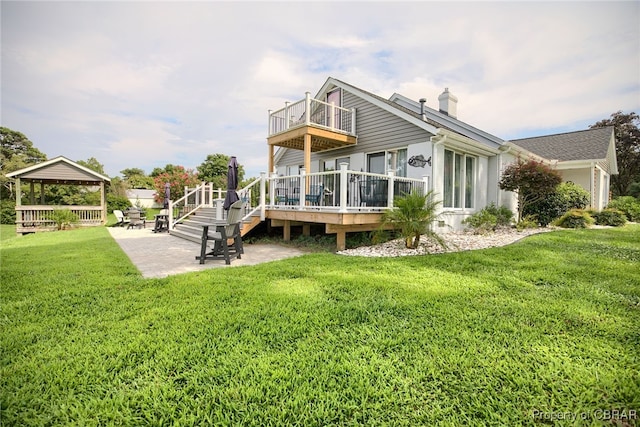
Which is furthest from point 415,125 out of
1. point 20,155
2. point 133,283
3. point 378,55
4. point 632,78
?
point 20,155

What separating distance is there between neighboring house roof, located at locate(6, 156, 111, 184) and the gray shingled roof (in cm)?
2538

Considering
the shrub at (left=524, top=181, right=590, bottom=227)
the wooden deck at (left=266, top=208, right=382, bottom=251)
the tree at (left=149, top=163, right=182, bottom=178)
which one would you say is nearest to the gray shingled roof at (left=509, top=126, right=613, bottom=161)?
the shrub at (left=524, top=181, right=590, bottom=227)

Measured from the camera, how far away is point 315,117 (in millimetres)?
12031

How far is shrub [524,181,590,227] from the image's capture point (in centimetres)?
1172

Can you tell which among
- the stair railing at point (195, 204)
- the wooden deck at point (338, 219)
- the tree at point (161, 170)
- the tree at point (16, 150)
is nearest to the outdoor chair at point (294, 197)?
the wooden deck at point (338, 219)

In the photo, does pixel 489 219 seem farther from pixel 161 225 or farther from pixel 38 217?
pixel 38 217

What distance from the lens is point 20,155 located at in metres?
29.3

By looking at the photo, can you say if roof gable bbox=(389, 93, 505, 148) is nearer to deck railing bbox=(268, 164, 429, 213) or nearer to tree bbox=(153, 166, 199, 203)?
deck railing bbox=(268, 164, 429, 213)

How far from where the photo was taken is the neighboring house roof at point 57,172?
14656mm

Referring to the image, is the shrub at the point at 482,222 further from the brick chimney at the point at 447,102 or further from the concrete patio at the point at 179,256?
the concrete patio at the point at 179,256

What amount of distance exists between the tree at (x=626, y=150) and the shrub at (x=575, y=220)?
25342 mm

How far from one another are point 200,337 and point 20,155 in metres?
40.3

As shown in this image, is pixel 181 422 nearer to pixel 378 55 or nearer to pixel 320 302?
pixel 320 302

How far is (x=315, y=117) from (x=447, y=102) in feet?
A: 22.0
